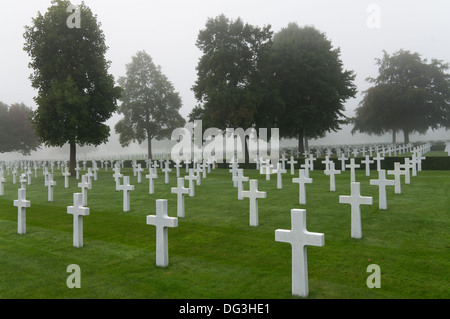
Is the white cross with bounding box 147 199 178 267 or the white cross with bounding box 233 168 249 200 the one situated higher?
the white cross with bounding box 233 168 249 200

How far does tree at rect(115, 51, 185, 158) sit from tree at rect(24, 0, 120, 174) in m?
14.4

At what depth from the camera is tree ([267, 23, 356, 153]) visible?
33.4 meters

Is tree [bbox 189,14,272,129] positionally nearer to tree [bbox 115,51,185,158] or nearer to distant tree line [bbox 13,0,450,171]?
distant tree line [bbox 13,0,450,171]

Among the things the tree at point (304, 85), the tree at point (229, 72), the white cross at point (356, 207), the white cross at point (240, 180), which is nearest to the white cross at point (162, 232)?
the white cross at point (356, 207)

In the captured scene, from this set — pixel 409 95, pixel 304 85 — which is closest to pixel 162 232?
pixel 304 85

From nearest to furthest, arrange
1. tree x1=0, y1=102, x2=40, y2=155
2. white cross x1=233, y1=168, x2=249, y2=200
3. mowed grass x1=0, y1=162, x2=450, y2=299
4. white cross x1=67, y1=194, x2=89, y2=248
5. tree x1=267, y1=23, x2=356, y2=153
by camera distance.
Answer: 1. mowed grass x1=0, y1=162, x2=450, y2=299
2. white cross x1=67, y1=194, x2=89, y2=248
3. white cross x1=233, y1=168, x2=249, y2=200
4. tree x1=267, y1=23, x2=356, y2=153
5. tree x1=0, y1=102, x2=40, y2=155

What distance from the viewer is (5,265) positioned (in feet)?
20.4

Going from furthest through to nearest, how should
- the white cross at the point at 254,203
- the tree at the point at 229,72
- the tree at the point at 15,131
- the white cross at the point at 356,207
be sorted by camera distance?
the tree at the point at 15,131
the tree at the point at 229,72
the white cross at the point at 254,203
the white cross at the point at 356,207

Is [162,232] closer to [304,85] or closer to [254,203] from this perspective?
[254,203]

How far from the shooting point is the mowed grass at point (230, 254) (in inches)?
193

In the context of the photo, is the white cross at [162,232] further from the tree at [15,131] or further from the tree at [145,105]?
the tree at [15,131]

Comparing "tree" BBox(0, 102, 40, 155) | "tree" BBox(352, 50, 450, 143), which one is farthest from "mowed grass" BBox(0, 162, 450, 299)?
"tree" BBox(0, 102, 40, 155)

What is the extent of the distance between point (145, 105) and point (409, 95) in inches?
1328

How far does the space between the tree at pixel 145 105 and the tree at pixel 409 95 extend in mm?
27619
